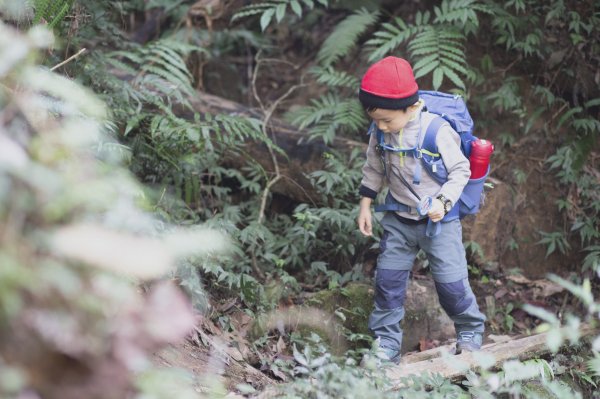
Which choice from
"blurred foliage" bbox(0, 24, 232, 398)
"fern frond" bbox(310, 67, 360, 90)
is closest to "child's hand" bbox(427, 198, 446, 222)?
"fern frond" bbox(310, 67, 360, 90)

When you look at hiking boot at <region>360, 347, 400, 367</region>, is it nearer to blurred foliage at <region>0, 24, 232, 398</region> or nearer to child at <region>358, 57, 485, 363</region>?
child at <region>358, 57, 485, 363</region>

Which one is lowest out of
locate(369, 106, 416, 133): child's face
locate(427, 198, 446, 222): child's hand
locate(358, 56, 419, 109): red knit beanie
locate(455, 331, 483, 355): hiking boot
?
locate(455, 331, 483, 355): hiking boot

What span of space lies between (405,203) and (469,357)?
1039 mm

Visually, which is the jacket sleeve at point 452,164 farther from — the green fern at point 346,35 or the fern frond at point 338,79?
the green fern at point 346,35

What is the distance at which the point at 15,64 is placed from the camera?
1852mm

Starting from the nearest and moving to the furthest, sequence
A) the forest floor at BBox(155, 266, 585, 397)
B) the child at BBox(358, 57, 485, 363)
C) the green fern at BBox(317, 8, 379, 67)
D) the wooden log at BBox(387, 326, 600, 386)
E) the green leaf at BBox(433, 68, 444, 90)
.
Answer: the forest floor at BBox(155, 266, 585, 397) → the wooden log at BBox(387, 326, 600, 386) → the child at BBox(358, 57, 485, 363) → the green leaf at BBox(433, 68, 444, 90) → the green fern at BBox(317, 8, 379, 67)

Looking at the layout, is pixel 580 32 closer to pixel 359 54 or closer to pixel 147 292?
pixel 359 54

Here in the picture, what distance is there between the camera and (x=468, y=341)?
174 inches

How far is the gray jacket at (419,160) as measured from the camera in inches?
159

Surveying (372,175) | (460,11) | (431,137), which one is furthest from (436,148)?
(460,11)

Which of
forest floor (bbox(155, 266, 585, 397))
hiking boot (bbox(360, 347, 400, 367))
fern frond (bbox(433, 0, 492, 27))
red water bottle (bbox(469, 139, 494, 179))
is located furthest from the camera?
fern frond (bbox(433, 0, 492, 27))

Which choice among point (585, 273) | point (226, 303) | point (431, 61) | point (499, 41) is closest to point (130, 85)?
point (226, 303)

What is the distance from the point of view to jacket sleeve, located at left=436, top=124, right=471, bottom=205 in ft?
13.1

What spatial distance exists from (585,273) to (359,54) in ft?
10.4
